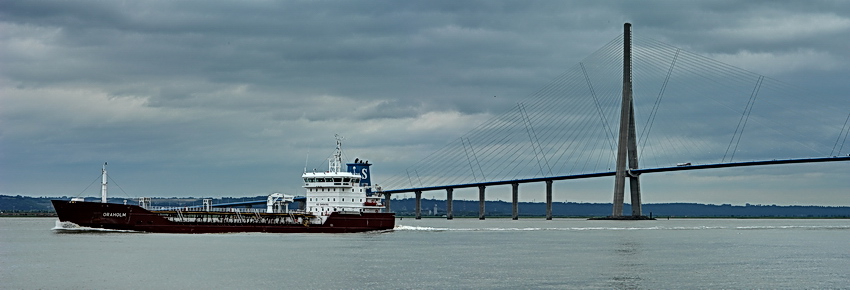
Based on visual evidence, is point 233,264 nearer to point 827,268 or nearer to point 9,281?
point 9,281

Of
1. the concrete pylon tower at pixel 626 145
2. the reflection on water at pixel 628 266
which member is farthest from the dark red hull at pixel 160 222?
the concrete pylon tower at pixel 626 145

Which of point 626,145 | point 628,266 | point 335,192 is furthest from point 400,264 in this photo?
point 626,145

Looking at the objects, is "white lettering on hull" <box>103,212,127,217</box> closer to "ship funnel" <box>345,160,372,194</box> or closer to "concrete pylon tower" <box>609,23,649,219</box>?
"ship funnel" <box>345,160,372,194</box>

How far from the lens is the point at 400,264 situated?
1415 inches

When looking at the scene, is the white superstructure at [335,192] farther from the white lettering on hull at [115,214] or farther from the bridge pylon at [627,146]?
the bridge pylon at [627,146]

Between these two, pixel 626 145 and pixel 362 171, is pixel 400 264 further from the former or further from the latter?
pixel 626 145

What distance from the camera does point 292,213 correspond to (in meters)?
62.5

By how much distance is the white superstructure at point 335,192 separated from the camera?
6119 cm

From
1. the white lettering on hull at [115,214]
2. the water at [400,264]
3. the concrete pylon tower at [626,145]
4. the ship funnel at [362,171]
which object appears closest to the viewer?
the water at [400,264]

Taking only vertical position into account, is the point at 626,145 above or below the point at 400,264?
above

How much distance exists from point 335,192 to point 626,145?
52.4 meters

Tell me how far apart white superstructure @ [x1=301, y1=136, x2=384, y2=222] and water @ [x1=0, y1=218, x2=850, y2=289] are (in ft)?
30.4

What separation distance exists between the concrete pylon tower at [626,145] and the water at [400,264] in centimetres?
5250

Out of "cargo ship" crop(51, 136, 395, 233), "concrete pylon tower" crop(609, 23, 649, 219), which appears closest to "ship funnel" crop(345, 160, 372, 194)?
"cargo ship" crop(51, 136, 395, 233)
